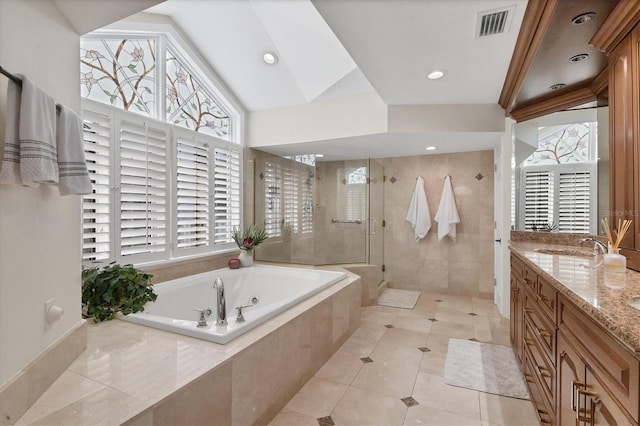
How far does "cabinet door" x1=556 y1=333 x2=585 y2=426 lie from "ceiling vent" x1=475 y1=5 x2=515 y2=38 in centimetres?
171

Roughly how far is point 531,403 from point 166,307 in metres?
2.78

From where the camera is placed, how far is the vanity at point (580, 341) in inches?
32.8

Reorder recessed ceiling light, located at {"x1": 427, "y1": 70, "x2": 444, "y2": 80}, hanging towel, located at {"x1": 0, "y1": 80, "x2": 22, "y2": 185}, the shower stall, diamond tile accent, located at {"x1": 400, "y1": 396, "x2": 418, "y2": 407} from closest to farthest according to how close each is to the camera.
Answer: hanging towel, located at {"x1": 0, "y1": 80, "x2": 22, "y2": 185}
diamond tile accent, located at {"x1": 400, "y1": 396, "x2": 418, "y2": 407}
recessed ceiling light, located at {"x1": 427, "y1": 70, "x2": 444, "y2": 80}
the shower stall

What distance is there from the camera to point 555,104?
2.63 m

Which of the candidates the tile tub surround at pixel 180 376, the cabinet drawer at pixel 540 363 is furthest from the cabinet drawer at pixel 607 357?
the tile tub surround at pixel 180 376

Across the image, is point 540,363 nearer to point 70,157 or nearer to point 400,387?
point 400,387

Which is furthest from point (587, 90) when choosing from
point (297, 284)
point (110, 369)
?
point (110, 369)

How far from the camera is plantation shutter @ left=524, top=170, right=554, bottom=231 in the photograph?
111 inches

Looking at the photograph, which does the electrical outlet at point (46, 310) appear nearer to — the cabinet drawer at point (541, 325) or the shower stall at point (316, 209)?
the cabinet drawer at point (541, 325)

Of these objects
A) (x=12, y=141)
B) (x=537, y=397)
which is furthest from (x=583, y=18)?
(x=12, y=141)

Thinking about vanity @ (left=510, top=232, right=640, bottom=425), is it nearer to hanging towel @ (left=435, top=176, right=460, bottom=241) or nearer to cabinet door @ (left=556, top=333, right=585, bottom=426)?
cabinet door @ (left=556, top=333, right=585, bottom=426)

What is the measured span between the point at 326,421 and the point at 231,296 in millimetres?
1739

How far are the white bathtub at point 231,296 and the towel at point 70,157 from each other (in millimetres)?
966

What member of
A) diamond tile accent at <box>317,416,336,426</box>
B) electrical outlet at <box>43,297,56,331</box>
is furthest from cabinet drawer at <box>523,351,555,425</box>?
electrical outlet at <box>43,297,56,331</box>
